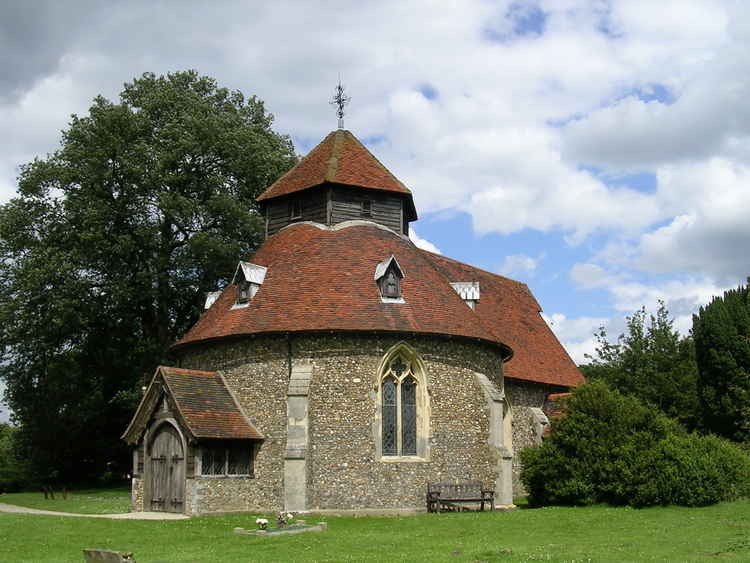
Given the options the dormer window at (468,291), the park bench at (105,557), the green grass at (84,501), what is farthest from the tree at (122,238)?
the park bench at (105,557)

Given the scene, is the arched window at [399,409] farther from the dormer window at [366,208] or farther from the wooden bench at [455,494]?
the dormer window at [366,208]

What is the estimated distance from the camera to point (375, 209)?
1180 inches

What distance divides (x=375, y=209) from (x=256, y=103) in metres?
14.7

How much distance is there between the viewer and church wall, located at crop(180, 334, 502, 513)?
23719mm

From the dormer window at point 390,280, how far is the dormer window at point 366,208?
4058mm

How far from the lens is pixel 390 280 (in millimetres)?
25938

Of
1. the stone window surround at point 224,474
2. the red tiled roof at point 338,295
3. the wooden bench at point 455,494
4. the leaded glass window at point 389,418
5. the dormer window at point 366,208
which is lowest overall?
the wooden bench at point 455,494

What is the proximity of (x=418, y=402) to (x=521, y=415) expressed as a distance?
27.2 ft

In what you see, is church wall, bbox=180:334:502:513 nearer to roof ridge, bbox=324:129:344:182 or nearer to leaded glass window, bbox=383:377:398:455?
leaded glass window, bbox=383:377:398:455

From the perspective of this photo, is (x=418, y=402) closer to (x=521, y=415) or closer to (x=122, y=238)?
(x=521, y=415)

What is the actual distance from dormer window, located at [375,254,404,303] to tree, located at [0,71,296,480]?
11704mm

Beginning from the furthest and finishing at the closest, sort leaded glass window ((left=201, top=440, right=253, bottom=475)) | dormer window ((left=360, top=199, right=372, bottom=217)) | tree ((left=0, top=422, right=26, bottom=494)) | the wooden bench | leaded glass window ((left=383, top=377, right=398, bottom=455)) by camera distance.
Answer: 1. tree ((left=0, top=422, right=26, bottom=494))
2. dormer window ((left=360, top=199, right=372, bottom=217))
3. leaded glass window ((left=383, top=377, right=398, bottom=455))
4. the wooden bench
5. leaded glass window ((left=201, top=440, right=253, bottom=475))

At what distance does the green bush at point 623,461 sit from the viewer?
23203mm

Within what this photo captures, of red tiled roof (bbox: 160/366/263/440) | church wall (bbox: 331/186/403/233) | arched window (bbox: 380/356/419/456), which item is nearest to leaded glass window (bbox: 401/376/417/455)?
arched window (bbox: 380/356/419/456)
